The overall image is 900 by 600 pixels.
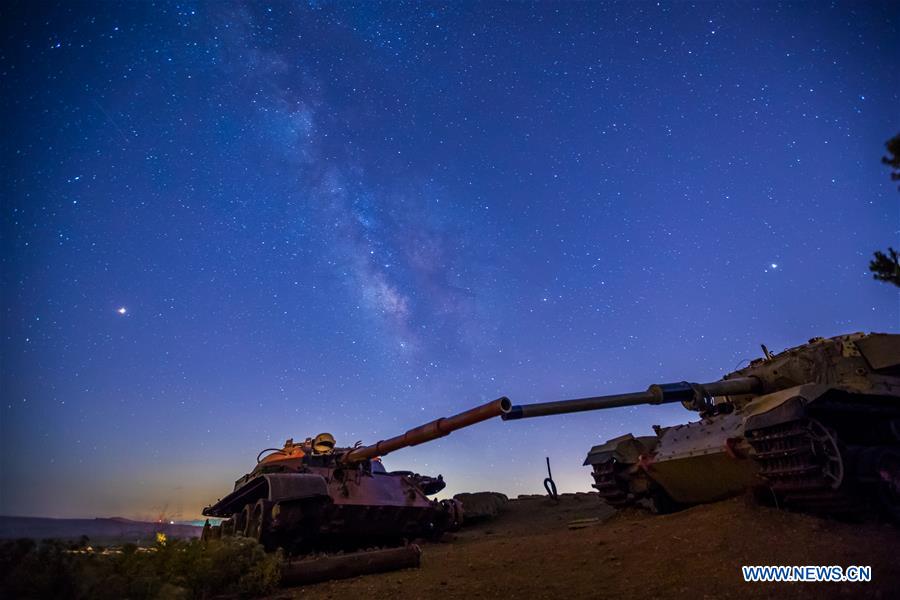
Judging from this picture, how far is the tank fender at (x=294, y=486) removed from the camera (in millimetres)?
9240

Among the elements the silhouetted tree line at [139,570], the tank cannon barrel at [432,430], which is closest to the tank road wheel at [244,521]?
the tank cannon barrel at [432,430]

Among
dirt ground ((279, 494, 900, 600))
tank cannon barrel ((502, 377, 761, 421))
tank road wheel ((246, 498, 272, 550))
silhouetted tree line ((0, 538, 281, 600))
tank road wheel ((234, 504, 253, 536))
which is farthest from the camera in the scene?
tank road wheel ((234, 504, 253, 536))

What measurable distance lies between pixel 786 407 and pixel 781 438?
454 mm

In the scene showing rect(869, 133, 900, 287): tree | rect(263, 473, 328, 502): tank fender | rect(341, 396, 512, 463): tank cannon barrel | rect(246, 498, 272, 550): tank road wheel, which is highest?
rect(869, 133, 900, 287): tree

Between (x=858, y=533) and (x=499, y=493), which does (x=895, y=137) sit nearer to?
(x=858, y=533)

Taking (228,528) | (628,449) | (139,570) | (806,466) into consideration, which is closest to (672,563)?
(806,466)

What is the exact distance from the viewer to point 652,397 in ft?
29.7

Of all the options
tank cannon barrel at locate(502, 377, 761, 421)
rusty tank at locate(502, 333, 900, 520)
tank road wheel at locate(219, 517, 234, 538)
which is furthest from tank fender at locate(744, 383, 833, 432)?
tank road wheel at locate(219, 517, 234, 538)

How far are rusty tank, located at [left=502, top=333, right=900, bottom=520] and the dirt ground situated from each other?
47 cm

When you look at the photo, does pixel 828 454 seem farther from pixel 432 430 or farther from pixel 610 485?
pixel 432 430

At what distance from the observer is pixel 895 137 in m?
9.70

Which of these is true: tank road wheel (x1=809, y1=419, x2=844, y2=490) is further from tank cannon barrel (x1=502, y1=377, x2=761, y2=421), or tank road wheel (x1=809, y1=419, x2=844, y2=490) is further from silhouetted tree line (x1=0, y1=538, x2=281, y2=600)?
silhouetted tree line (x1=0, y1=538, x2=281, y2=600)

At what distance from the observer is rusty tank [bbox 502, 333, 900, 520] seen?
743 centimetres

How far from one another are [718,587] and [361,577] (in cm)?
429
